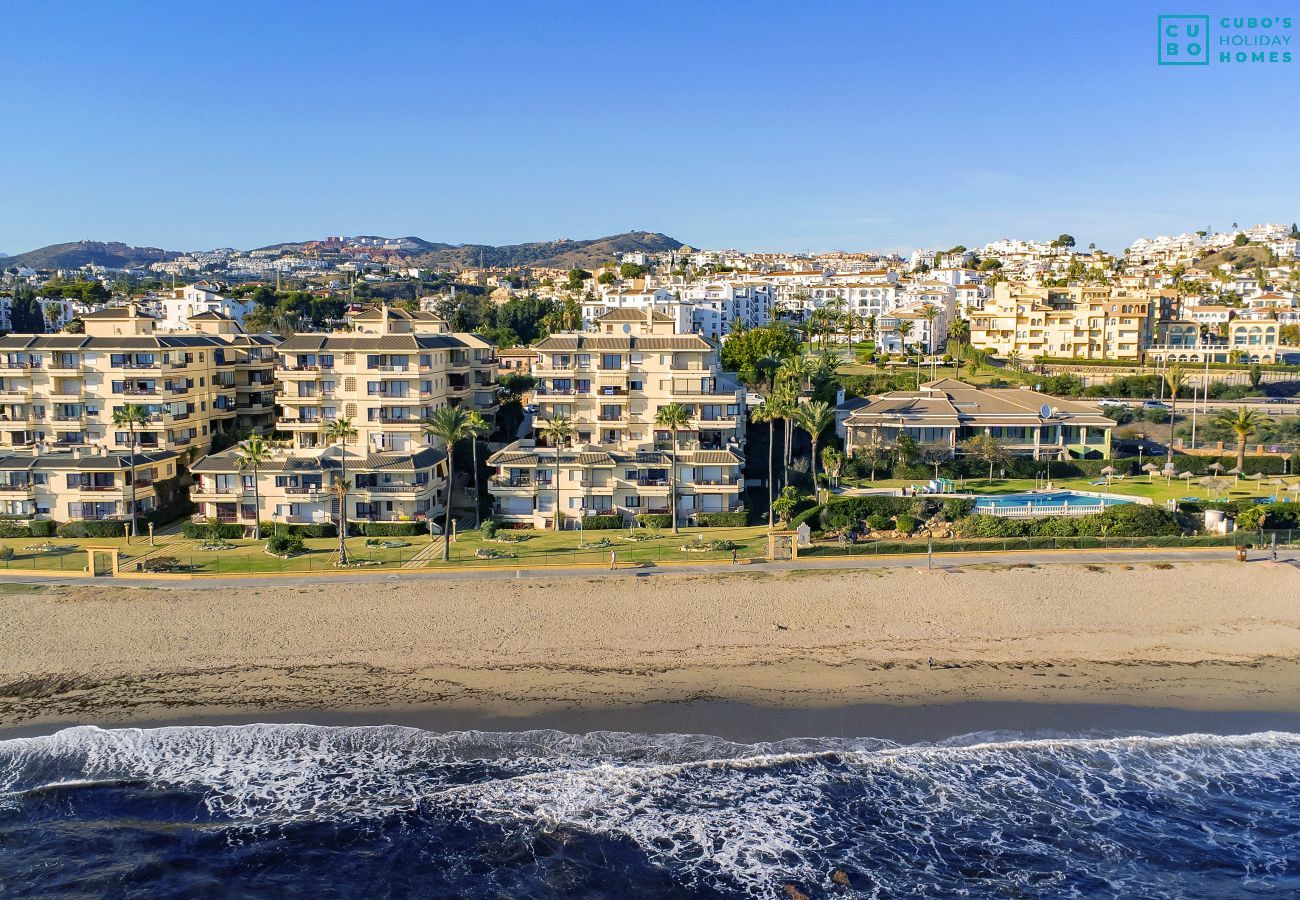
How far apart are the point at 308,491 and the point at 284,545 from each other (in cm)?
622

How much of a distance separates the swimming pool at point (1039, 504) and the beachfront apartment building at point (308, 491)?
29472 millimetres

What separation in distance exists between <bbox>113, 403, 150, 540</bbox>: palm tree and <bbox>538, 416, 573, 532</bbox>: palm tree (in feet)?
70.8

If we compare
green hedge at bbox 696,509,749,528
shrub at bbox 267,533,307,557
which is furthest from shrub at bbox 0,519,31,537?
green hedge at bbox 696,509,749,528

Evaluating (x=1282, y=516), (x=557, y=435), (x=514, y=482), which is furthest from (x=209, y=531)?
(x=1282, y=516)

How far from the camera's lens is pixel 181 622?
117ft

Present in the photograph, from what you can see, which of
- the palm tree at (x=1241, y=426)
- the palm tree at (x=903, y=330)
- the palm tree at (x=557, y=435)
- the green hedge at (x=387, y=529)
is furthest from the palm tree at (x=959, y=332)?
the green hedge at (x=387, y=529)

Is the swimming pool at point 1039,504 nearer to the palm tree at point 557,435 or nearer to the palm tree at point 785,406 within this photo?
the palm tree at point 785,406

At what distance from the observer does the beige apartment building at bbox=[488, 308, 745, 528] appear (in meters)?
51.5

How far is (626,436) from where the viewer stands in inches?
2229

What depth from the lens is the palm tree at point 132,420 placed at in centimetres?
4976

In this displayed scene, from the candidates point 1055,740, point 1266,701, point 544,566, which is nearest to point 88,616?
point 544,566

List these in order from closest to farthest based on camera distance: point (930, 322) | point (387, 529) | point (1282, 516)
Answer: point (1282, 516) → point (387, 529) → point (930, 322)

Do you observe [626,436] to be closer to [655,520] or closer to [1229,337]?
[655,520]

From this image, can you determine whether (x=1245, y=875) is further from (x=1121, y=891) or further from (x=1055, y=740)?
(x=1055, y=740)
